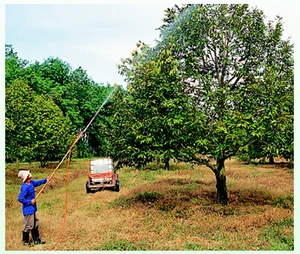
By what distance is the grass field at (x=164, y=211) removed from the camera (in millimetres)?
6074

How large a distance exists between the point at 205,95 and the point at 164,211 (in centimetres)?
282

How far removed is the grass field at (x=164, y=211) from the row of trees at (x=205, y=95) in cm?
101

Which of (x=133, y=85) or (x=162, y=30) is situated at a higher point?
(x=162, y=30)

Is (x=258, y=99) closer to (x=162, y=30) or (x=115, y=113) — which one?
(x=162, y=30)

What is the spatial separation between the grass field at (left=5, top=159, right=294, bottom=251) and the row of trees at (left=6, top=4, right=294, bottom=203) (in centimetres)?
101

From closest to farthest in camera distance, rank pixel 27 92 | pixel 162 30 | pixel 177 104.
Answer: pixel 177 104 → pixel 162 30 → pixel 27 92

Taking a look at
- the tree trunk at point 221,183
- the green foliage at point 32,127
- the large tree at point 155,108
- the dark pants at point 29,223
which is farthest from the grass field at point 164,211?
the large tree at point 155,108

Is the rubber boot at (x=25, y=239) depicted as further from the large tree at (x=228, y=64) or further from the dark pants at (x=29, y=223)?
the large tree at (x=228, y=64)

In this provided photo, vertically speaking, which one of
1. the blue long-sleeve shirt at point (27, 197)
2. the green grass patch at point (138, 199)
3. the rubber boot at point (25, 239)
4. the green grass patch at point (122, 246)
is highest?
the blue long-sleeve shirt at point (27, 197)


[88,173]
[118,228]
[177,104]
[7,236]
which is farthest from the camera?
[88,173]

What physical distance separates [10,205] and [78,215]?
1387 millimetres

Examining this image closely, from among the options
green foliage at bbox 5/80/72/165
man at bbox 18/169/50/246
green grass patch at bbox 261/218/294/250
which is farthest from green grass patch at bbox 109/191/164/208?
green grass patch at bbox 261/218/294/250

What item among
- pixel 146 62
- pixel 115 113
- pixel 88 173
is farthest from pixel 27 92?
pixel 146 62

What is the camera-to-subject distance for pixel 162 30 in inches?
308
